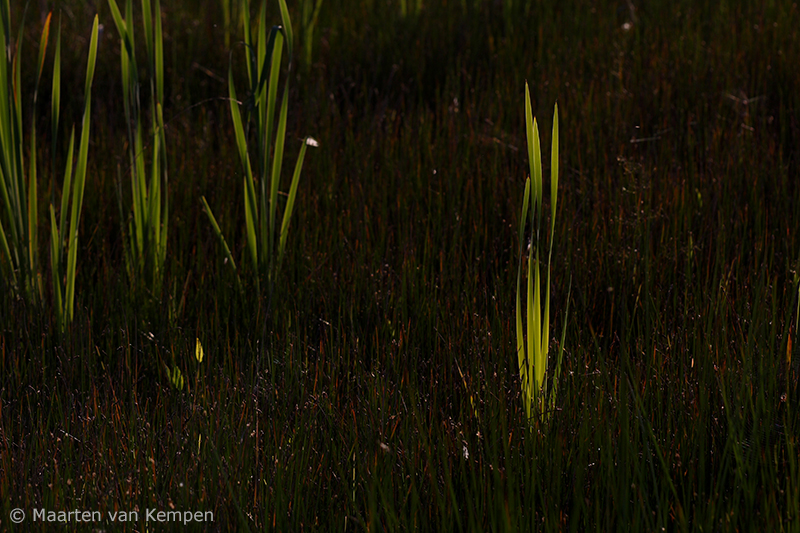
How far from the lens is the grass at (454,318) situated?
1.07m

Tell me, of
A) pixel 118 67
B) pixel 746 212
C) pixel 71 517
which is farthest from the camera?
pixel 118 67

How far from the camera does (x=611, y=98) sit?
2598mm

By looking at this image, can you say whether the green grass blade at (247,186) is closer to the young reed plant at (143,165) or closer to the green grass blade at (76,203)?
the young reed plant at (143,165)

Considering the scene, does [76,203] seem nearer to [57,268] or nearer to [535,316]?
[57,268]

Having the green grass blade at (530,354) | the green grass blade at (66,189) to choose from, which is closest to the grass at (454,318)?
the green grass blade at (530,354)

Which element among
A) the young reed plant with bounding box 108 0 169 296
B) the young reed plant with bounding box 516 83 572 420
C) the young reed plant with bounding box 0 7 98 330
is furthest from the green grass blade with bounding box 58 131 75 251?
the young reed plant with bounding box 516 83 572 420

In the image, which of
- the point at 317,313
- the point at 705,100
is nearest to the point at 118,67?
the point at 317,313

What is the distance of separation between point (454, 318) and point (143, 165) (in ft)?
2.40

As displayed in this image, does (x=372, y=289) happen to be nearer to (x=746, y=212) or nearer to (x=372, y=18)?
(x=746, y=212)

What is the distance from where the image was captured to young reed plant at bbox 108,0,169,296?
1.58 m

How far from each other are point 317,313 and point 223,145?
95cm

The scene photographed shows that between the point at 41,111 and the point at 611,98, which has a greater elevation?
the point at 611,98

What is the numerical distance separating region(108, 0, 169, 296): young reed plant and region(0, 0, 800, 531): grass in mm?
54

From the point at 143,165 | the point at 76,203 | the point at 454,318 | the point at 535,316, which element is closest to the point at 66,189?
the point at 76,203
